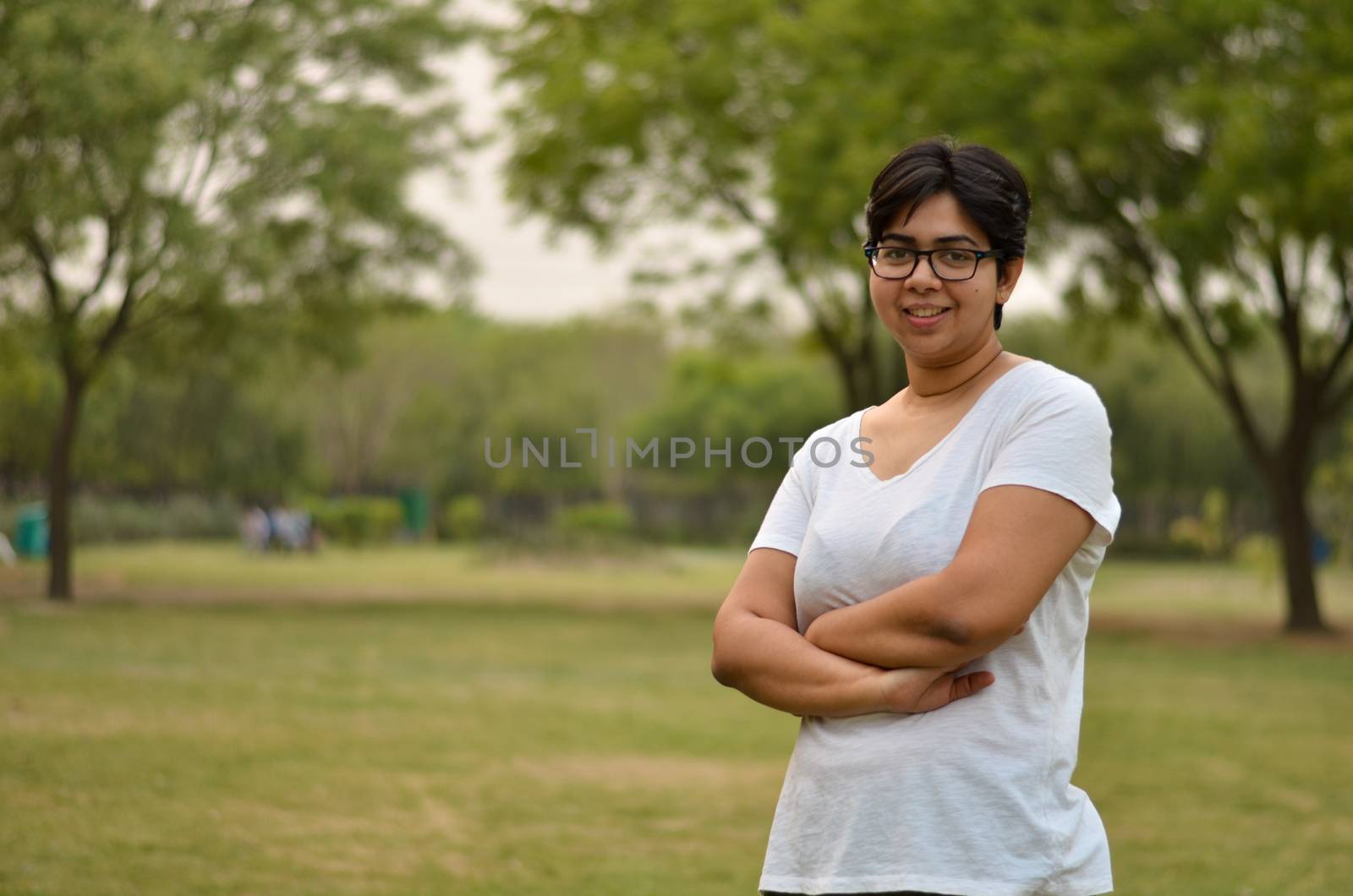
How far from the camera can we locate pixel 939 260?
90.0 inches

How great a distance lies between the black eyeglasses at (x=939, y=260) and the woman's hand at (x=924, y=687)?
0.58 meters

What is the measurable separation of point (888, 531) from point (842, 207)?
631 inches

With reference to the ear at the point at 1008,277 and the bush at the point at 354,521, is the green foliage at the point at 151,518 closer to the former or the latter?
the bush at the point at 354,521

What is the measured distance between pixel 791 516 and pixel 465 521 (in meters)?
55.4

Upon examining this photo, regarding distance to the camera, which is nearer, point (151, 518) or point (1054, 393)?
point (1054, 393)

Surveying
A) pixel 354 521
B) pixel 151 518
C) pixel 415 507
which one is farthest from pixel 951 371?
pixel 415 507

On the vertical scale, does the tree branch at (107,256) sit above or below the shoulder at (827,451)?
above

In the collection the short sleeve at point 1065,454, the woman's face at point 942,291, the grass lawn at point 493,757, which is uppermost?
the woman's face at point 942,291

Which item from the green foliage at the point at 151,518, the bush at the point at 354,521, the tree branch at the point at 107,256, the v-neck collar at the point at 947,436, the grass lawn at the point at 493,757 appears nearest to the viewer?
the v-neck collar at the point at 947,436

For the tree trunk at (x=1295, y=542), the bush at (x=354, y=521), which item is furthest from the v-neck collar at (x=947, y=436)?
the bush at (x=354, y=521)

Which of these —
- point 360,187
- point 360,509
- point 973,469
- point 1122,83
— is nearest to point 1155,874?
point 973,469

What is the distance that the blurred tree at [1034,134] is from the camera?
17.3 metres

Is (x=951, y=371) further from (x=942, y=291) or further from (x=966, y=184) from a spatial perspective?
(x=966, y=184)

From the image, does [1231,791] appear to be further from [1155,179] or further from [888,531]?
[1155,179]
